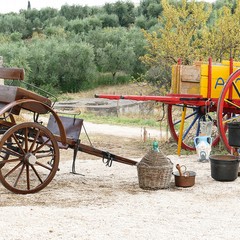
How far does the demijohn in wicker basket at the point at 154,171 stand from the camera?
6531 mm

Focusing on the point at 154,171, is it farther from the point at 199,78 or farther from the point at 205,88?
the point at 199,78

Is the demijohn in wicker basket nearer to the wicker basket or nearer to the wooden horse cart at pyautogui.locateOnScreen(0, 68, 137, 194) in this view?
the wicker basket

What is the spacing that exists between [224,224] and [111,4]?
46540 millimetres

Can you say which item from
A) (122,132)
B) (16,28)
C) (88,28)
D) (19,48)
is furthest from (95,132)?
(16,28)

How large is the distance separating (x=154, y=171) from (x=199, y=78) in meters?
3.07

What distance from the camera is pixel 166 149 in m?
10.7

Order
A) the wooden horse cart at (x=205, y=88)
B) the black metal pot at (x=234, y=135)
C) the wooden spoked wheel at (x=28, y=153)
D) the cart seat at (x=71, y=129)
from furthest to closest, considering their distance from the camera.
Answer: the wooden horse cart at (x=205, y=88), the black metal pot at (x=234, y=135), the cart seat at (x=71, y=129), the wooden spoked wheel at (x=28, y=153)

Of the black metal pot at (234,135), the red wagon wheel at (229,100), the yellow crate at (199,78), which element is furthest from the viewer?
the yellow crate at (199,78)

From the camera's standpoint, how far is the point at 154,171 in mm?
6523

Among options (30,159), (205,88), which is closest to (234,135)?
(205,88)

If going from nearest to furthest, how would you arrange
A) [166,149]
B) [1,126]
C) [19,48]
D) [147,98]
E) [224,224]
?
1. [224,224]
2. [1,126]
3. [147,98]
4. [166,149]
5. [19,48]

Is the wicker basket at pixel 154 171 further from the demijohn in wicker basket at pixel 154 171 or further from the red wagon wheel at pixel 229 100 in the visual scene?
the red wagon wheel at pixel 229 100

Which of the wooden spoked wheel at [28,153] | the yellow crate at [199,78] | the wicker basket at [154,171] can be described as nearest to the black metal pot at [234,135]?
the yellow crate at [199,78]

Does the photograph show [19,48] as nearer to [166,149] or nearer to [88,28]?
[88,28]
